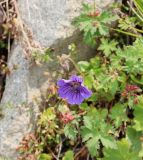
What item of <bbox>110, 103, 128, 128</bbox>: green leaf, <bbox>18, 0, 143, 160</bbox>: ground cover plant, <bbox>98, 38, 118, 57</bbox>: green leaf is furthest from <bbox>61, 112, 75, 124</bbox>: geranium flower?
<bbox>98, 38, 118, 57</bbox>: green leaf

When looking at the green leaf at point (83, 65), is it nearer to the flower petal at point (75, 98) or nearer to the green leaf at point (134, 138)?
the flower petal at point (75, 98)

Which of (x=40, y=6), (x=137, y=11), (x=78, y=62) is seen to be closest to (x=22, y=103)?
(x=78, y=62)

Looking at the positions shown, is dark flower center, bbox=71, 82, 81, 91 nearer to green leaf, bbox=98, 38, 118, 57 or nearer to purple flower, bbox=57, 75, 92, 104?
purple flower, bbox=57, 75, 92, 104

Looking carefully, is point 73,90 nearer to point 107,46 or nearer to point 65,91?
point 65,91

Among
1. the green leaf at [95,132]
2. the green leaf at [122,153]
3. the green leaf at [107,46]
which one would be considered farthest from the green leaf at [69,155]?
the green leaf at [107,46]

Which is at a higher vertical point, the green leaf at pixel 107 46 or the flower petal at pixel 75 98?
the green leaf at pixel 107 46

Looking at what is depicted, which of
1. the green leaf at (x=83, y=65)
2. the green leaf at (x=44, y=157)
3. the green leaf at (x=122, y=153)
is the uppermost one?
the green leaf at (x=83, y=65)

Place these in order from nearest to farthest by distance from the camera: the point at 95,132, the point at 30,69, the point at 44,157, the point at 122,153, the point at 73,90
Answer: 1. the point at 122,153
2. the point at 95,132
3. the point at 73,90
4. the point at 44,157
5. the point at 30,69

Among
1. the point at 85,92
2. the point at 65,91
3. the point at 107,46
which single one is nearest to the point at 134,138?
the point at 85,92
